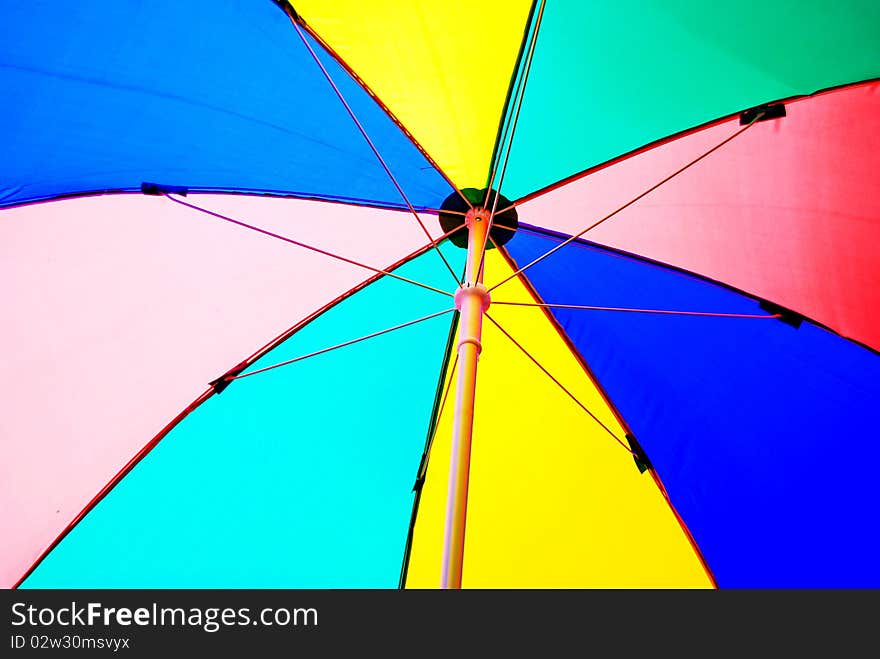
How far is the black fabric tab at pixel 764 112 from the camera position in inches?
100

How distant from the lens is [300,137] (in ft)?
8.84

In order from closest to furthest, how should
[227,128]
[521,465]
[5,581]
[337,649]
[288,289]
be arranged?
[337,649]
[227,128]
[5,581]
[288,289]
[521,465]

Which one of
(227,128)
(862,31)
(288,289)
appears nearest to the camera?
(862,31)

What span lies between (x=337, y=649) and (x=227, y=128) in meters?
1.60

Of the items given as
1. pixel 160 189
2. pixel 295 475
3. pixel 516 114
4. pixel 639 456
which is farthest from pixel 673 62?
pixel 295 475

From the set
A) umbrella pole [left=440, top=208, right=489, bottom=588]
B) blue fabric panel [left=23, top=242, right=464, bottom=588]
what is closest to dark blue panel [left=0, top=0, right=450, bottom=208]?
umbrella pole [left=440, top=208, right=489, bottom=588]

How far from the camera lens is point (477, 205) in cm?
295

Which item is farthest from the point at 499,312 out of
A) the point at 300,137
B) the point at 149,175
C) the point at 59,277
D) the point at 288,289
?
the point at 59,277

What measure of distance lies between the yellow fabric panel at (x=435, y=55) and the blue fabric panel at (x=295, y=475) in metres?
0.58

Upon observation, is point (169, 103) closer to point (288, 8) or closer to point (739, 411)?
point (288, 8)

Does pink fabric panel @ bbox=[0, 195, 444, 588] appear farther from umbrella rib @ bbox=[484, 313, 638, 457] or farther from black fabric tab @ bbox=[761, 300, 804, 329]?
black fabric tab @ bbox=[761, 300, 804, 329]

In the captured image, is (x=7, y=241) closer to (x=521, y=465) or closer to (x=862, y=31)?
(x=521, y=465)

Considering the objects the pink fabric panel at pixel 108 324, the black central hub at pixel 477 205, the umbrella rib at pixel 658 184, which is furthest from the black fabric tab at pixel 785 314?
the pink fabric panel at pixel 108 324

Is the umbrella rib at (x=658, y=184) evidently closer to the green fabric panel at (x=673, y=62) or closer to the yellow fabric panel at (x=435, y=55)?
the green fabric panel at (x=673, y=62)
